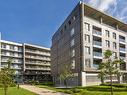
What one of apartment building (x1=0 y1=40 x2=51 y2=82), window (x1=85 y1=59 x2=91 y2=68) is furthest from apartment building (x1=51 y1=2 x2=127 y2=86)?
apartment building (x1=0 y1=40 x2=51 y2=82)

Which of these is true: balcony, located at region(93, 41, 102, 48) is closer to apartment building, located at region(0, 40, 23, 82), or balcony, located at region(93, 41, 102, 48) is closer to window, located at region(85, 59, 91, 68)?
window, located at region(85, 59, 91, 68)

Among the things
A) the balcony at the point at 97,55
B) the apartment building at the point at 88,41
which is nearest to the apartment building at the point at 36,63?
the apartment building at the point at 88,41

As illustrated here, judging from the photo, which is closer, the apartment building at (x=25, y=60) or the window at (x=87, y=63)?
the window at (x=87, y=63)

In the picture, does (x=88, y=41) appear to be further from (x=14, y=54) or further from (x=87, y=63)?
(x=14, y=54)

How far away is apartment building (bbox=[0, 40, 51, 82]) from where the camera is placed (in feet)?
341

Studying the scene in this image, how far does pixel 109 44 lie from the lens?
65.4m

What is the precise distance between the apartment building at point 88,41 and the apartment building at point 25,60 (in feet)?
125

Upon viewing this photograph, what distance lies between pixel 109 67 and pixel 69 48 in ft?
119

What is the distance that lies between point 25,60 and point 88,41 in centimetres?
6074

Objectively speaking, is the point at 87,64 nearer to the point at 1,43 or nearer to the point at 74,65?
the point at 74,65

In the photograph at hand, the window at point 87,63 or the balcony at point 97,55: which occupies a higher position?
the balcony at point 97,55

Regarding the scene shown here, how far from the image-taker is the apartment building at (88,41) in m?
55.7

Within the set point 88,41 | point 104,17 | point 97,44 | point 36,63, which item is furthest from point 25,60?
point 88,41

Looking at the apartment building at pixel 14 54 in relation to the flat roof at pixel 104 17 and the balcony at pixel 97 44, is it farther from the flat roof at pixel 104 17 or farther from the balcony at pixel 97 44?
the balcony at pixel 97 44
